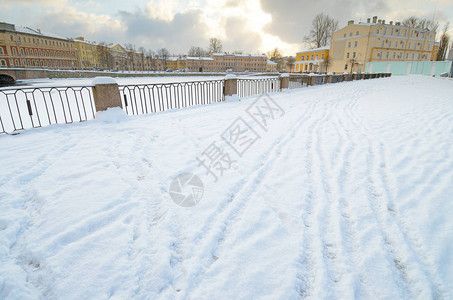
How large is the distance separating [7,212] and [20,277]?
119cm

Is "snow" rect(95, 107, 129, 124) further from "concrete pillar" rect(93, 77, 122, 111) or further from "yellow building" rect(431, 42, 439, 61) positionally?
"yellow building" rect(431, 42, 439, 61)

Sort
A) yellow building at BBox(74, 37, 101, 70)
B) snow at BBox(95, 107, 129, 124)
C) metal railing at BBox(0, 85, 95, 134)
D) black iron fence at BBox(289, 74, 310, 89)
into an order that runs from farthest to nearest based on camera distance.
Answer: yellow building at BBox(74, 37, 101, 70) < black iron fence at BBox(289, 74, 310, 89) < snow at BBox(95, 107, 129, 124) < metal railing at BBox(0, 85, 95, 134)

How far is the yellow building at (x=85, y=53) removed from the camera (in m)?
72.1

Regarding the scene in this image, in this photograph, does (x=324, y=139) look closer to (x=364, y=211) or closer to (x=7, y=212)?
(x=364, y=211)

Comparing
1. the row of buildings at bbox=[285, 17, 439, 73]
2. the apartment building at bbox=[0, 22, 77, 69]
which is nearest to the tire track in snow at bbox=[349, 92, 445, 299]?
the row of buildings at bbox=[285, 17, 439, 73]

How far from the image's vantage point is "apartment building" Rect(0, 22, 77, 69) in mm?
48750

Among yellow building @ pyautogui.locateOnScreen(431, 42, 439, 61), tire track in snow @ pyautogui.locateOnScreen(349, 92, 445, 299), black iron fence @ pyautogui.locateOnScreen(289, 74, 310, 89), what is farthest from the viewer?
yellow building @ pyautogui.locateOnScreen(431, 42, 439, 61)

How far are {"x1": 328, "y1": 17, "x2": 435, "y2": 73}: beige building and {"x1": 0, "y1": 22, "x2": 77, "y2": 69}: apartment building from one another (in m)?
69.9

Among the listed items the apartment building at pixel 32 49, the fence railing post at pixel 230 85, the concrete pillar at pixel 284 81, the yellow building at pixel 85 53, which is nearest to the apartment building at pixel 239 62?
the yellow building at pixel 85 53

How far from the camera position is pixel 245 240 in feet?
7.11

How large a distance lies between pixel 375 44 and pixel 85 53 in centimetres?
8791

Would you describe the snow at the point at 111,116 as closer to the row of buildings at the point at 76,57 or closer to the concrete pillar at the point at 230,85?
the concrete pillar at the point at 230,85

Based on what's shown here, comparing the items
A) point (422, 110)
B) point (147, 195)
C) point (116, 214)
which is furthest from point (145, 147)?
point (422, 110)

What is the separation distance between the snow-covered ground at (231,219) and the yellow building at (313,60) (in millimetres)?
55942
